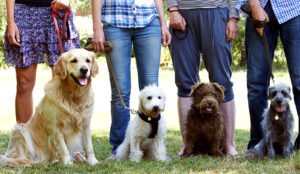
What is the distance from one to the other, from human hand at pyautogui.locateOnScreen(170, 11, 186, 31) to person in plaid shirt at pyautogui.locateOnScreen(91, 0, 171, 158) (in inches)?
4.2

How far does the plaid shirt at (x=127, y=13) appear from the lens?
6.45 meters

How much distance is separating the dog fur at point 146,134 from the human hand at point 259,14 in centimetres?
119

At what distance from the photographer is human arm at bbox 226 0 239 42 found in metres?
6.53

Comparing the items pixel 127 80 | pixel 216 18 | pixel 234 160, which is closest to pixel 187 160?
pixel 234 160

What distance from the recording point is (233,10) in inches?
259

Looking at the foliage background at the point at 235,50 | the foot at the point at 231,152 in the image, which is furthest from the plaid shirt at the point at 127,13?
the foliage background at the point at 235,50

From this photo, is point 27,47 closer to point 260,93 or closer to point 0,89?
point 260,93

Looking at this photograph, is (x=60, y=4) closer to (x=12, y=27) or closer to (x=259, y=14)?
(x=12, y=27)

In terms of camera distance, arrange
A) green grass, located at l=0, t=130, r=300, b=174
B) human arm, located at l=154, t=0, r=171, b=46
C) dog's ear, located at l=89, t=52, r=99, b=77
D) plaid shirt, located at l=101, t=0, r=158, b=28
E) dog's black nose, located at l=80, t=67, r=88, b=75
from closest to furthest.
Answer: green grass, located at l=0, t=130, r=300, b=174 → dog's black nose, located at l=80, t=67, r=88, b=75 → dog's ear, located at l=89, t=52, r=99, b=77 → plaid shirt, located at l=101, t=0, r=158, b=28 → human arm, located at l=154, t=0, r=171, b=46

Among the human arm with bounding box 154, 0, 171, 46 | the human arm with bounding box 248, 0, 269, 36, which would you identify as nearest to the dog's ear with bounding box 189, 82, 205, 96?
the human arm with bounding box 154, 0, 171, 46

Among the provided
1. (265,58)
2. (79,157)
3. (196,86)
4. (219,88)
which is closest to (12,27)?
(79,157)

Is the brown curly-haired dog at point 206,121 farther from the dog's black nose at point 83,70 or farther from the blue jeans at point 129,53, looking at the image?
the dog's black nose at point 83,70

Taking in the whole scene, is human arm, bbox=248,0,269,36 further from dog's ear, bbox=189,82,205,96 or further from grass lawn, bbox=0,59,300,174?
grass lawn, bbox=0,59,300,174

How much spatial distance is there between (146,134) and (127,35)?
Result: 3.40 feet
